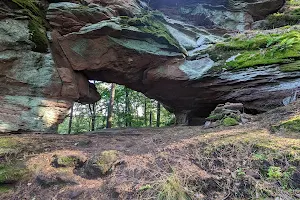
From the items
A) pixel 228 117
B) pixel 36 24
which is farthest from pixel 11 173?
pixel 36 24

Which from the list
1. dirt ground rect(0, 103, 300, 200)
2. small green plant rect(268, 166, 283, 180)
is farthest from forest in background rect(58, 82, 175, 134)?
small green plant rect(268, 166, 283, 180)

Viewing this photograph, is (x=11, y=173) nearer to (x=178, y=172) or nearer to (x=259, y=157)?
(x=178, y=172)

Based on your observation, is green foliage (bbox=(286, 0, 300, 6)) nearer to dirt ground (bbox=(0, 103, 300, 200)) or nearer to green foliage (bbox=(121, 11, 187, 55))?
green foliage (bbox=(121, 11, 187, 55))

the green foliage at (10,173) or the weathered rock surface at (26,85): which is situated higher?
the weathered rock surface at (26,85)

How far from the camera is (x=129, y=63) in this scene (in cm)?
979

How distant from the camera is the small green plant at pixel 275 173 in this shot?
10.1 ft

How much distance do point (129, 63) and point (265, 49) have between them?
5.83 m

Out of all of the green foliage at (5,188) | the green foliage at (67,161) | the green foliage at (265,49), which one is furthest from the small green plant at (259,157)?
the green foliage at (265,49)

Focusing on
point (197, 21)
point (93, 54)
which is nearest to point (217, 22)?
point (197, 21)

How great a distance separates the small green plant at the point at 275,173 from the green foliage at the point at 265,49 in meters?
6.16

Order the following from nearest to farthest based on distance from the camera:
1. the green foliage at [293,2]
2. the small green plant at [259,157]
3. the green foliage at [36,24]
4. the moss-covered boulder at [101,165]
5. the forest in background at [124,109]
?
the small green plant at [259,157], the moss-covered boulder at [101,165], the green foliage at [36,24], the green foliage at [293,2], the forest in background at [124,109]

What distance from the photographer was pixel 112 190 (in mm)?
3559

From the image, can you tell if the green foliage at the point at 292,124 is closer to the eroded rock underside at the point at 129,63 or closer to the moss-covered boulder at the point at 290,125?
the moss-covered boulder at the point at 290,125

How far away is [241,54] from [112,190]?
8.10 meters
